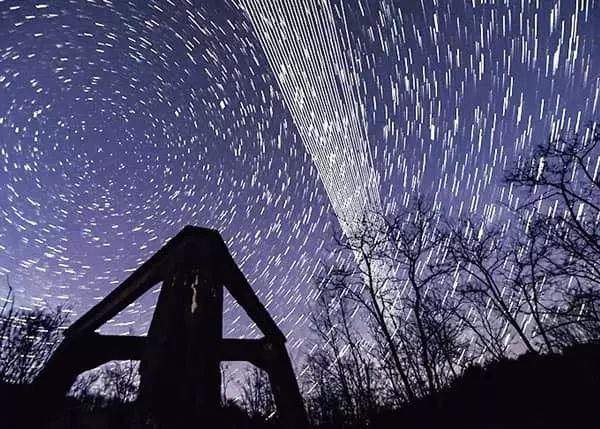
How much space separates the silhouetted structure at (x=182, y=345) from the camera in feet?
5.29

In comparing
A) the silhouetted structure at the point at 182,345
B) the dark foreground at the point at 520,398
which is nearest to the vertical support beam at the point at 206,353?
the silhouetted structure at the point at 182,345

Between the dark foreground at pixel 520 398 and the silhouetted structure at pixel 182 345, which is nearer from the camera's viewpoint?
the silhouetted structure at pixel 182 345

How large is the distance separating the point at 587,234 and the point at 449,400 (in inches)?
431

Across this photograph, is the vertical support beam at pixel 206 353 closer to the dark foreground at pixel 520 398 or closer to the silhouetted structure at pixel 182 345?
the silhouetted structure at pixel 182 345

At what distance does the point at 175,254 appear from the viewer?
2367mm

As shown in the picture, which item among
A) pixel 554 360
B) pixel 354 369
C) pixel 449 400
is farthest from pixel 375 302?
pixel 354 369

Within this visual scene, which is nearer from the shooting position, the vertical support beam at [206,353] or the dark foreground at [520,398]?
the vertical support beam at [206,353]

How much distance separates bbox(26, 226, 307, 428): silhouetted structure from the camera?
1.61m

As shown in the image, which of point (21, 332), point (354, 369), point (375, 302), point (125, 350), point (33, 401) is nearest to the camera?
point (33, 401)

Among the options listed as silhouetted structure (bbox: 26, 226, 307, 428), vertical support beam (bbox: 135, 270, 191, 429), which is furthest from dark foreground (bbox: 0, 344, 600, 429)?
vertical support beam (bbox: 135, 270, 191, 429)

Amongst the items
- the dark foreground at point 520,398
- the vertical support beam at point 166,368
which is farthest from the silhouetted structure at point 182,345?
the dark foreground at point 520,398

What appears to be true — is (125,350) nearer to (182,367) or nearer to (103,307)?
(103,307)

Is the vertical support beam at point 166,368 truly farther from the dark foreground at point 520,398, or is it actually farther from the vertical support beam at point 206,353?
the dark foreground at point 520,398

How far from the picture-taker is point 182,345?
1.77 metres
